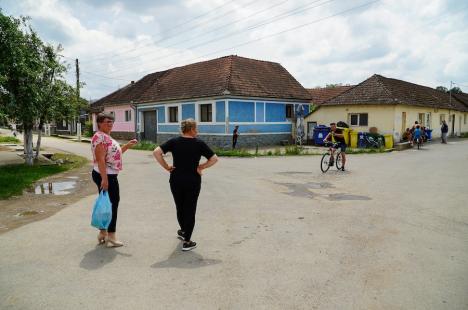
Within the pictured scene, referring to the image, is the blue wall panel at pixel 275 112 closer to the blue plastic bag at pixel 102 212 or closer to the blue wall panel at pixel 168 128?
the blue wall panel at pixel 168 128

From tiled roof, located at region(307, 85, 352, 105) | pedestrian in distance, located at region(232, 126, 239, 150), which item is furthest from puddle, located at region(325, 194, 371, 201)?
tiled roof, located at region(307, 85, 352, 105)

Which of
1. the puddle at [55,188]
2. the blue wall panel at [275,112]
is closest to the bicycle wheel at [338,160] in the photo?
the puddle at [55,188]

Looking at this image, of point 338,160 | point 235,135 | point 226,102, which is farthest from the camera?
point 226,102

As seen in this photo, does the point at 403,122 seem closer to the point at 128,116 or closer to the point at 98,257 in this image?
the point at 128,116

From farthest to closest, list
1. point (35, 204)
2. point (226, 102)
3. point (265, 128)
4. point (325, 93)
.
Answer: point (325, 93) → point (265, 128) → point (226, 102) → point (35, 204)

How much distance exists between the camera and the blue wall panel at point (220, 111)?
23.3 metres

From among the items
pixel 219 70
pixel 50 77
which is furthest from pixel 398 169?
pixel 219 70

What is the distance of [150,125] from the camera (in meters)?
30.7

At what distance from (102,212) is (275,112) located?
71.7 ft

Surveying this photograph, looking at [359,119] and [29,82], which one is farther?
[359,119]

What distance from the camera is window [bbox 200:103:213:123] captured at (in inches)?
971

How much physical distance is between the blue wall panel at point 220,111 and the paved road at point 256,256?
1452 cm

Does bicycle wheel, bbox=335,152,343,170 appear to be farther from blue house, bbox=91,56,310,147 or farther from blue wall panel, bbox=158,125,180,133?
blue wall panel, bbox=158,125,180,133

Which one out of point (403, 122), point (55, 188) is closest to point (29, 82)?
point (55, 188)
